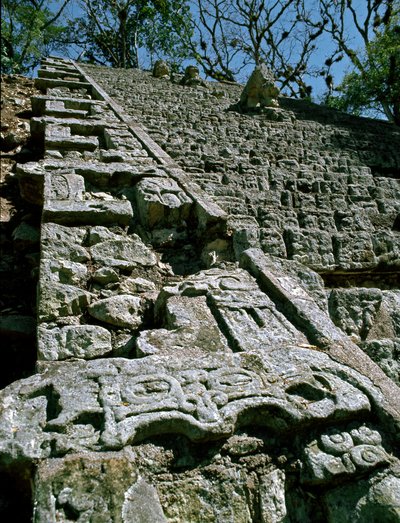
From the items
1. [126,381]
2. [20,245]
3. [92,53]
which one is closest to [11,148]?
[20,245]

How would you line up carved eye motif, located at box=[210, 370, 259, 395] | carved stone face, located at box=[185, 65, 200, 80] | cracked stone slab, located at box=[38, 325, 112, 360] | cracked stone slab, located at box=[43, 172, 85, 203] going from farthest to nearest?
carved stone face, located at box=[185, 65, 200, 80] → cracked stone slab, located at box=[43, 172, 85, 203] → cracked stone slab, located at box=[38, 325, 112, 360] → carved eye motif, located at box=[210, 370, 259, 395]

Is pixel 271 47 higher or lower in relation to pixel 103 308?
higher

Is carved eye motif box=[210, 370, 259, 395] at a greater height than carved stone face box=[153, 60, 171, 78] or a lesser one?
lesser

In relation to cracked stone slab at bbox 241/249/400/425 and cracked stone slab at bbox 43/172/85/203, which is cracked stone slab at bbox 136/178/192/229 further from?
cracked stone slab at bbox 241/249/400/425

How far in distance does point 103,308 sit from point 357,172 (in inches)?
185

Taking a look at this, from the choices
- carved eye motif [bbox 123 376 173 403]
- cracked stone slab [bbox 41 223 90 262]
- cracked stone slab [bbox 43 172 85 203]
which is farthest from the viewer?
cracked stone slab [bbox 43 172 85 203]

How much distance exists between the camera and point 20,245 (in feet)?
12.1

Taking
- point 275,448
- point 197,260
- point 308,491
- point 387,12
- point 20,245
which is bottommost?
point 308,491

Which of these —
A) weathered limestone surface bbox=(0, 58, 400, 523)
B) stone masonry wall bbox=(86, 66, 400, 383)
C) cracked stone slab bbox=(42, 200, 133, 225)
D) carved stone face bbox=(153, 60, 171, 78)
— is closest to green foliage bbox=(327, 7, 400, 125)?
stone masonry wall bbox=(86, 66, 400, 383)

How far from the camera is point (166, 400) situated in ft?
5.28

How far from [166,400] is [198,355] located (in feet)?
1.12

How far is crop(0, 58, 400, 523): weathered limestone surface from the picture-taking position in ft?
4.77

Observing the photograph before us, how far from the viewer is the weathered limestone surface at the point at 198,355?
4.77 ft

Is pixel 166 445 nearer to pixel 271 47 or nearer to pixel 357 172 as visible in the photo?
pixel 357 172
